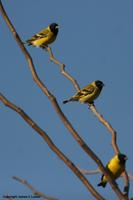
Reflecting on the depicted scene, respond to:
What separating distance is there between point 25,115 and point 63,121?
8.3 inches

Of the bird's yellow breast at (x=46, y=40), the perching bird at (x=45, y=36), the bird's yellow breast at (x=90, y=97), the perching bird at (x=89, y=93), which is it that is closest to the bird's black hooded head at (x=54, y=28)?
the perching bird at (x=45, y=36)

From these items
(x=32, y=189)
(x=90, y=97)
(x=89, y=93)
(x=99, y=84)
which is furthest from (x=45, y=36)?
(x=32, y=189)

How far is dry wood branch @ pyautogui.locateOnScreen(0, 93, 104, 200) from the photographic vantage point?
2617 millimetres

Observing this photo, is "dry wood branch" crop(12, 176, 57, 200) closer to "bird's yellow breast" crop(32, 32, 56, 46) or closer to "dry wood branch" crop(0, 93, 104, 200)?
"dry wood branch" crop(0, 93, 104, 200)

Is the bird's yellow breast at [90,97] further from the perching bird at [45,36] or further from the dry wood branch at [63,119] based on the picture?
the dry wood branch at [63,119]

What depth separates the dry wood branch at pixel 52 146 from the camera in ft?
8.59

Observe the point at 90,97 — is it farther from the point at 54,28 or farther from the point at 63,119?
the point at 63,119

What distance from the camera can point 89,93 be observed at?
1313 cm

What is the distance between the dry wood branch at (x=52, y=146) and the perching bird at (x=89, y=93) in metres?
9.96

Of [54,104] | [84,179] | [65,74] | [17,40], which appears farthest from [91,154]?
[65,74]

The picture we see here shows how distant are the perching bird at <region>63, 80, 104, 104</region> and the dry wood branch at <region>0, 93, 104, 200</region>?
9.96 m

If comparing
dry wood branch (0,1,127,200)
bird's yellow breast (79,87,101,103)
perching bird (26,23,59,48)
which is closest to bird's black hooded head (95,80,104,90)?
bird's yellow breast (79,87,101,103)

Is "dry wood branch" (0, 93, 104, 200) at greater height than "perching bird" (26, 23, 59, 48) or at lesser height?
greater

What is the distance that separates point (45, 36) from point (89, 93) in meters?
3.08
